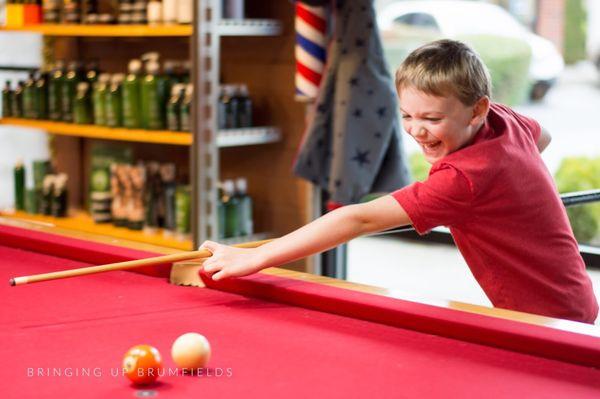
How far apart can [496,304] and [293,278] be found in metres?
0.47

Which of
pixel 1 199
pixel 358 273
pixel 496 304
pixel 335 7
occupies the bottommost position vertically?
pixel 358 273

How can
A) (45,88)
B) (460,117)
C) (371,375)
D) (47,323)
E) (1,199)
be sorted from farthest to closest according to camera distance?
1. (1,199)
2. (45,88)
3. (460,117)
4. (47,323)
5. (371,375)

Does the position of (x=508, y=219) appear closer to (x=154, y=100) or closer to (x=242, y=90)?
(x=242, y=90)

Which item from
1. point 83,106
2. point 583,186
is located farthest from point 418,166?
point 83,106

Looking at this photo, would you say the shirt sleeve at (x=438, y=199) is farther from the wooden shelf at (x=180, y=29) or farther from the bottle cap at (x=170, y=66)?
the bottle cap at (x=170, y=66)

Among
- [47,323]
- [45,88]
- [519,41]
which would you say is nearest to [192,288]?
[47,323]

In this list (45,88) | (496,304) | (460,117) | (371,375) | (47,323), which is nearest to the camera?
(371,375)

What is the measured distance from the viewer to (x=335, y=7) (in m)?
4.08

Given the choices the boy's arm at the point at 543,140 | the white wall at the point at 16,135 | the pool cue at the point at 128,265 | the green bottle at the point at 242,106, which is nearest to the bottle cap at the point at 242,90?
the green bottle at the point at 242,106

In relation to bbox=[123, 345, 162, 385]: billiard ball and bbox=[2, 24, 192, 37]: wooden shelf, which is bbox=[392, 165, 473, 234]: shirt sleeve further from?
bbox=[2, 24, 192, 37]: wooden shelf

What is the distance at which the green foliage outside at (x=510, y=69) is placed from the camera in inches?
211

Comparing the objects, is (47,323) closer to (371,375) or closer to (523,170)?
(371,375)

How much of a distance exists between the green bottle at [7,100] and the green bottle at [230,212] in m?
1.48

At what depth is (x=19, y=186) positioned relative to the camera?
5.43m
